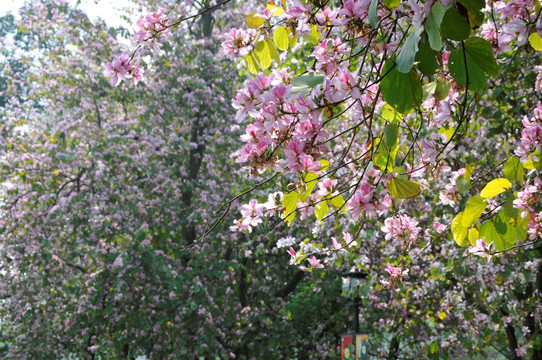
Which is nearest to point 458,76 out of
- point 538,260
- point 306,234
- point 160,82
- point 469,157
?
point 538,260

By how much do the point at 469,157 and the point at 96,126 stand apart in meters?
6.74

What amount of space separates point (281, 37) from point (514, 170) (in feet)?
3.41

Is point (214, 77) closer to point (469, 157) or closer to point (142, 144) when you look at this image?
point (142, 144)

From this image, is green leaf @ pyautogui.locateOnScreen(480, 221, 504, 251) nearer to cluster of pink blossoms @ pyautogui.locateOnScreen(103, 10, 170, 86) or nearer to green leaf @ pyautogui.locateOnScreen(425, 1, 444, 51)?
green leaf @ pyautogui.locateOnScreen(425, 1, 444, 51)

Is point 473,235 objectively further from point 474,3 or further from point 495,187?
point 474,3

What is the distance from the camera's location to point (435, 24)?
121 cm

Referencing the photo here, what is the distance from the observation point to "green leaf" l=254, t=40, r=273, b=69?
6.63 ft

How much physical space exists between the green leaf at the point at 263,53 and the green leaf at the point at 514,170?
1.02 meters

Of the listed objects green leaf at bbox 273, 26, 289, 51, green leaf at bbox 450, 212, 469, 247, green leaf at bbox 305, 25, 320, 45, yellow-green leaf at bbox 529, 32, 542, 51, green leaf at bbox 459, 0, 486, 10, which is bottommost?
green leaf at bbox 459, 0, 486, 10

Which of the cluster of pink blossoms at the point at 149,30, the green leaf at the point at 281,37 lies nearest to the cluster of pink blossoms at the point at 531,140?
the green leaf at the point at 281,37

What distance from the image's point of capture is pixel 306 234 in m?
9.90

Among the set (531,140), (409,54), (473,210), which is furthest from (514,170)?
(409,54)

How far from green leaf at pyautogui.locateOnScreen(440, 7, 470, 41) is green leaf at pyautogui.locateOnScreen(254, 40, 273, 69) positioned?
0.82m

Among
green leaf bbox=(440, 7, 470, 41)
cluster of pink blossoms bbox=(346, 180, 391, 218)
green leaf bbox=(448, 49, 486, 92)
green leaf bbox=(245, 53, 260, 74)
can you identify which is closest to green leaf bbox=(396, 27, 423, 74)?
green leaf bbox=(440, 7, 470, 41)
